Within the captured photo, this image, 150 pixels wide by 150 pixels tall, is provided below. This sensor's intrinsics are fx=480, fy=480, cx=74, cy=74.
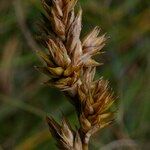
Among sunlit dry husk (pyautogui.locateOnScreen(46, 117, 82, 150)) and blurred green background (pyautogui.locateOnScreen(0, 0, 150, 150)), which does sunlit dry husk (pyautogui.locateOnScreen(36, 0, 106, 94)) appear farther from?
blurred green background (pyautogui.locateOnScreen(0, 0, 150, 150))

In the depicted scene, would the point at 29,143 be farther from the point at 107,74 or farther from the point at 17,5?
the point at 17,5

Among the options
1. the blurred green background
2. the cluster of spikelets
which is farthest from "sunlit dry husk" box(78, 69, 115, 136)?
the blurred green background

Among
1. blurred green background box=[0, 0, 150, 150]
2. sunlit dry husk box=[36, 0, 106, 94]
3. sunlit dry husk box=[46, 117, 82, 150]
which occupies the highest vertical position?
sunlit dry husk box=[36, 0, 106, 94]

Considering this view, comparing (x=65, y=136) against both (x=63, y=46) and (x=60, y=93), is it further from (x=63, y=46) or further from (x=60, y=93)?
(x=60, y=93)

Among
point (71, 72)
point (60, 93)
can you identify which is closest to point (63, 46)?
point (71, 72)

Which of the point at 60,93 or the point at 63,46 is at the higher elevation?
the point at 63,46

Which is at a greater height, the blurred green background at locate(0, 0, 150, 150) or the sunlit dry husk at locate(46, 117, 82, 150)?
the sunlit dry husk at locate(46, 117, 82, 150)

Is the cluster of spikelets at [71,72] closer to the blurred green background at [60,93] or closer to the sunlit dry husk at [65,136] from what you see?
the sunlit dry husk at [65,136]
